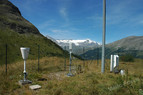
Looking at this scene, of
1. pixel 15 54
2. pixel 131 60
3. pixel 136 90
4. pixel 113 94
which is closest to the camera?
pixel 113 94

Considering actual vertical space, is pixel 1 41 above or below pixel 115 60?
above

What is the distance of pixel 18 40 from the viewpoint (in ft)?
95.9

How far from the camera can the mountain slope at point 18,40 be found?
884 inches

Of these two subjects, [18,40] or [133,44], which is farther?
[133,44]

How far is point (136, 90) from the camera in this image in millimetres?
4938

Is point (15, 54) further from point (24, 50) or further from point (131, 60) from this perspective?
point (131, 60)

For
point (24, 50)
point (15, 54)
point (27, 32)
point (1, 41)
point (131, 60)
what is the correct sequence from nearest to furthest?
point (24, 50)
point (131, 60)
point (15, 54)
point (1, 41)
point (27, 32)

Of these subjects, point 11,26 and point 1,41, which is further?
point 11,26

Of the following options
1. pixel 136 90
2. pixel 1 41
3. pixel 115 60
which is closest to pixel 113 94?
pixel 136 90

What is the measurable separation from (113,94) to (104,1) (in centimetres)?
749

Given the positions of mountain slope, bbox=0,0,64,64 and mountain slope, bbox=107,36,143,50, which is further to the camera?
mountain slope, bbox=107,36,143,50

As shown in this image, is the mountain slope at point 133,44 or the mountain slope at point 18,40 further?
the mountain slope at point 133,44

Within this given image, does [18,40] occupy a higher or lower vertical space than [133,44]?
lower

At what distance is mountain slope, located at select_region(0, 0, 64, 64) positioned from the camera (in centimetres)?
2245
